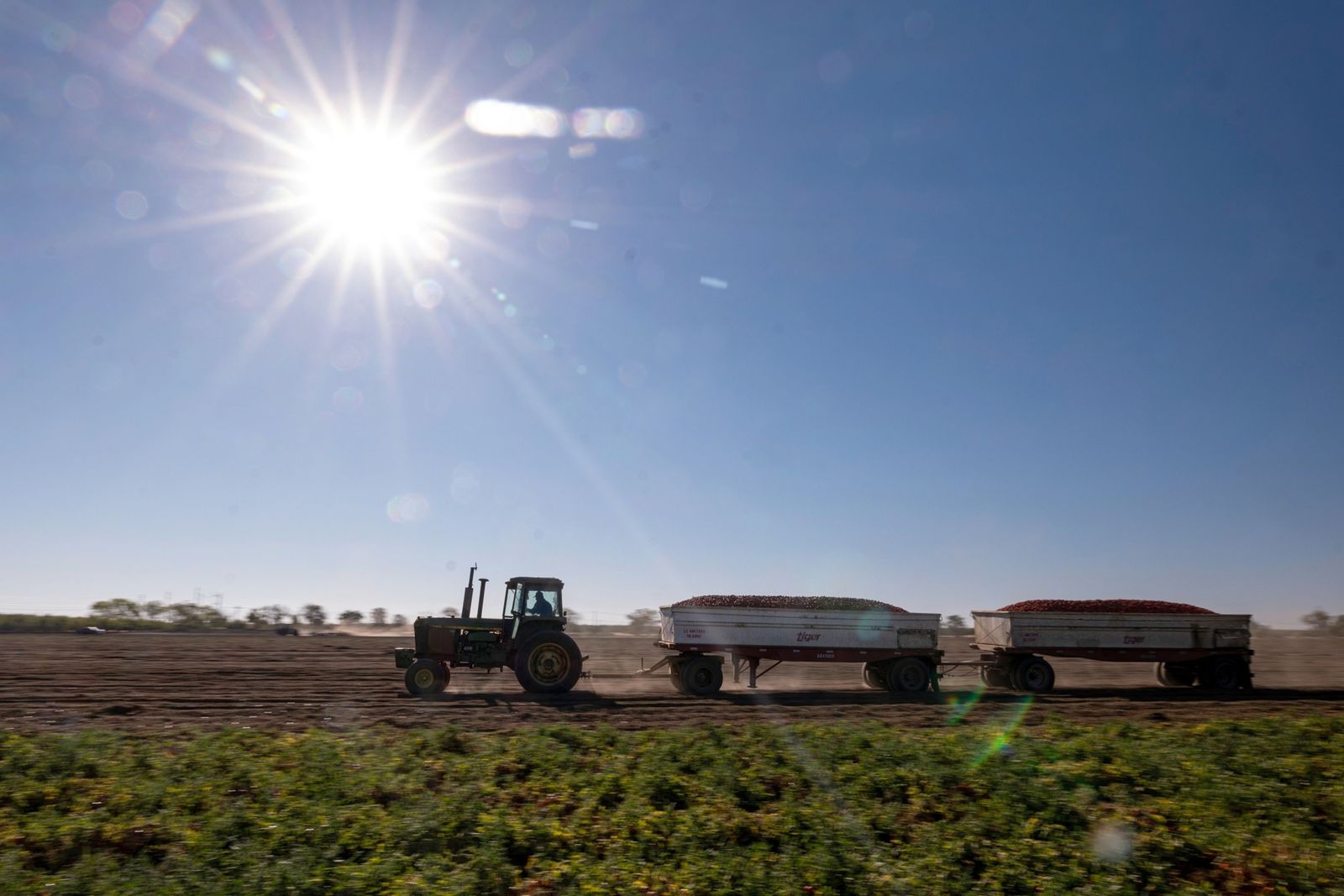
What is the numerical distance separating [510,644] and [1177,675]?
744 inches

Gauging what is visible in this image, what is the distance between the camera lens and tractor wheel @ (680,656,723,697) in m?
18.6

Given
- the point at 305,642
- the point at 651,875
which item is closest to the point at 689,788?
the point at 651,875

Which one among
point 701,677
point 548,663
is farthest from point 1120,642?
point 548,663

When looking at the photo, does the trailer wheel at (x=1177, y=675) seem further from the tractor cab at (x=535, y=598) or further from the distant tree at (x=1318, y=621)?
the distant tree at (x=1318, y=621)

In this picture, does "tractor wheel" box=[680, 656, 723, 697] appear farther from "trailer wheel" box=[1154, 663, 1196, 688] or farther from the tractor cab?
"trailer wheel" box=[1154, 663, 1196, 688]

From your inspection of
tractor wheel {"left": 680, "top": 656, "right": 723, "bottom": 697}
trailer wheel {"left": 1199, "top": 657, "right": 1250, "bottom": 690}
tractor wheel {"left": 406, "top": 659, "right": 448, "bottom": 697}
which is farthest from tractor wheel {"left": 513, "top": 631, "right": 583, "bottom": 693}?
trailer wheel {"left": 1199, "top": 657, "right": 1250, "bottom": 690}

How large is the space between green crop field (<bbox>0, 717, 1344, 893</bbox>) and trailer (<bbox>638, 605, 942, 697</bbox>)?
25.1ft

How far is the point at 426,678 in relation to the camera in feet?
57.1

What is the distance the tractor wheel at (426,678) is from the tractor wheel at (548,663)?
1.68m

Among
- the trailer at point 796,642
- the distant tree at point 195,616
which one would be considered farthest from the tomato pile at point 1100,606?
the distant tree at point 195,616

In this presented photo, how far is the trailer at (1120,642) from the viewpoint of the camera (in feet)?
66.9

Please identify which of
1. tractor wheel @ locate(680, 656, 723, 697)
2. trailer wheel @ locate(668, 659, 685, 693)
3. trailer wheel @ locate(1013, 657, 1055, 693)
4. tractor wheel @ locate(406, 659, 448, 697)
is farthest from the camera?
trailer wheel @ locate(1013, 657, 1055, 693)

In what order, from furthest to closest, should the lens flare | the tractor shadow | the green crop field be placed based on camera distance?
the tractor shadow
the lens flare
the green crop field

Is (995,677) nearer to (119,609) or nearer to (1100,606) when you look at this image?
(1100,606)
